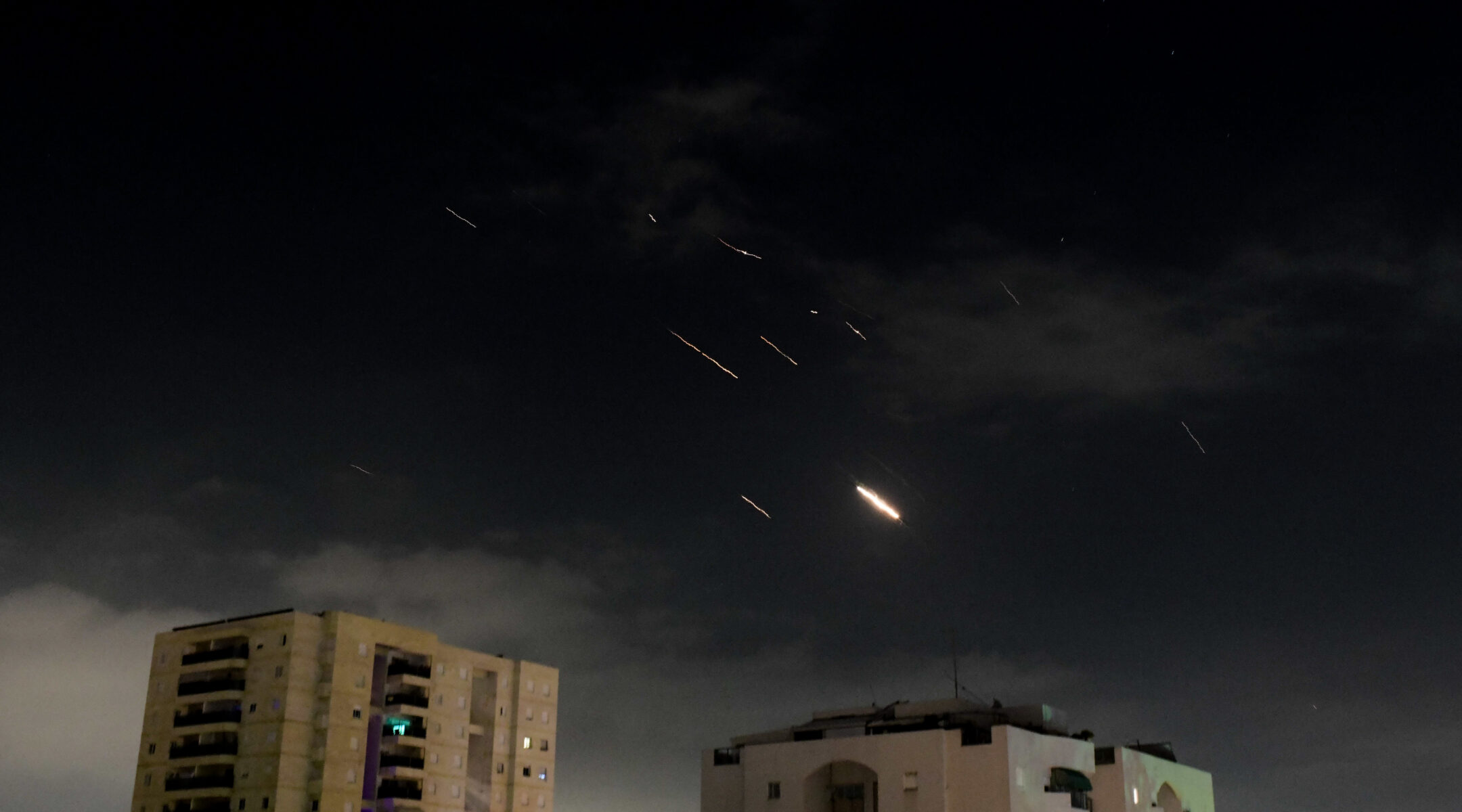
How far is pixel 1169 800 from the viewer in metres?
91.1

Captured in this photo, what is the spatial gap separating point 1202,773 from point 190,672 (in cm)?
7295

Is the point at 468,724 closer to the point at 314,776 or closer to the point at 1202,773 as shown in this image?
the point at 314,776

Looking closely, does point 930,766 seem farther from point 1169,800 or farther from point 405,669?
point 405,669

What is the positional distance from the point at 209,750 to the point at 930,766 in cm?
4949

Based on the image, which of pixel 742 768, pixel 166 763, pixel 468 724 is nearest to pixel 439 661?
pixel 468 724

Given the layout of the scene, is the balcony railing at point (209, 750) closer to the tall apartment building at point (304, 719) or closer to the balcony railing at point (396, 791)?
the tall apartment building at point (304, 719)

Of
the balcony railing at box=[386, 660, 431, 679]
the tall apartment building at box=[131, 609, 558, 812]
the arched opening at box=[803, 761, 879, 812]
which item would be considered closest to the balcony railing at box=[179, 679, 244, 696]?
the tall apartment building at box=[131, 609, 558, 812]

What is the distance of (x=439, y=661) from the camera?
100m

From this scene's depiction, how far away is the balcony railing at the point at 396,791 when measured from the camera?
93.2 meters

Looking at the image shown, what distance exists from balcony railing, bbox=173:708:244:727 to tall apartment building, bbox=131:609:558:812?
66mm

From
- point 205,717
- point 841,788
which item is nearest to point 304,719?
point 205,717

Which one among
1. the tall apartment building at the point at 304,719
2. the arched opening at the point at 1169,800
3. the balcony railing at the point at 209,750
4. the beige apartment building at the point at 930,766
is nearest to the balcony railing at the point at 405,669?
the tall apartment building at the point at 304,719

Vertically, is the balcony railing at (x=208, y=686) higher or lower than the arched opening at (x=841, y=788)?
higher

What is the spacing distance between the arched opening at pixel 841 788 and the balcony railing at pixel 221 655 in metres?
41.7
